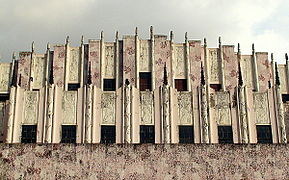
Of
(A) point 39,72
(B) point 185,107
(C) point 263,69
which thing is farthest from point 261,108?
(A) point 39,72

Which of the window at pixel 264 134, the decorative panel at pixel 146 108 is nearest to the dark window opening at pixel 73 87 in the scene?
the decorative panel at pixel 146 108

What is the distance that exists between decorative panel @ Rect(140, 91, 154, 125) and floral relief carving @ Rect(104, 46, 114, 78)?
17.4 ft

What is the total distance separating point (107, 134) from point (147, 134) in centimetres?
314

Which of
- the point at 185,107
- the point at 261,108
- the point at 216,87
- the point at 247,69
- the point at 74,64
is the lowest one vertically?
the point at 261,108

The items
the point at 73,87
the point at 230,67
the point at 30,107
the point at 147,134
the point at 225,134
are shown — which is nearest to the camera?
the point at 147,134

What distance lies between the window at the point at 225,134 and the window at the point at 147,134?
5331 mm

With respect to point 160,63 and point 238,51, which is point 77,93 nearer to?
point 160,63

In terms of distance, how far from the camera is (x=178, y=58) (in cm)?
3656

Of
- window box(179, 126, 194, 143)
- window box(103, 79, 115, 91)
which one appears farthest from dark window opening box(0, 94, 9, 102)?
window box(179, 126, 194, 143)

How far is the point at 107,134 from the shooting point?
3094cm

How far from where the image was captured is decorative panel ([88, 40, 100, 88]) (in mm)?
35656

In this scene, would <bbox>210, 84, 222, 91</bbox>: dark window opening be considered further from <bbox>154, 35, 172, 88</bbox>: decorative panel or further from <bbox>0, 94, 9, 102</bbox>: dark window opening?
<bbox>0, 94, 9, 102</bbox>: dark window opening

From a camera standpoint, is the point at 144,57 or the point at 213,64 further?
the point at 213,64

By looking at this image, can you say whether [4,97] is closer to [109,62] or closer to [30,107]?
[30,107]
